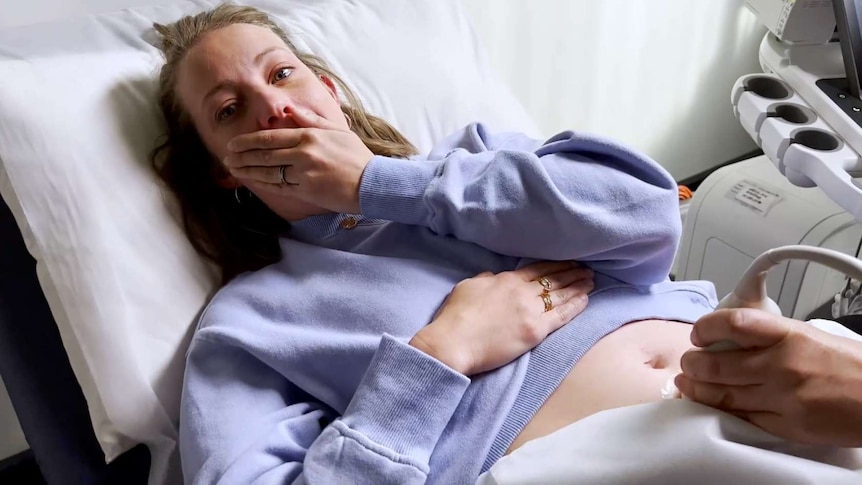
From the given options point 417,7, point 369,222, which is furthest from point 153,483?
point 417,7

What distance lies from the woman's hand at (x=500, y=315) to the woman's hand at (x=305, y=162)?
194 millimetres

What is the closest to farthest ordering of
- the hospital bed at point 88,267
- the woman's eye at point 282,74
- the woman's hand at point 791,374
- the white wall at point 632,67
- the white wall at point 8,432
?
the woman's hand at point 791,374, the hospital bed at point 88,267, the woman's eye at point 282,74, the white wall at point 8,432, the white wall at point 632,67

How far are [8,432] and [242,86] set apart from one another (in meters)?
0.85

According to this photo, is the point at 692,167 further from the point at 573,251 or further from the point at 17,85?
the point at 17,85

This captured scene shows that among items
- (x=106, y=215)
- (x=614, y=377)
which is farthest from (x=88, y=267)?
(x=614, y=377)

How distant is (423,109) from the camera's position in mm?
1253

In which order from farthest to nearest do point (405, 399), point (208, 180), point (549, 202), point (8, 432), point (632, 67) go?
point (632, 67)
point (8, 432)
point (208, 180)
point (549, 202)
point (405, 399)

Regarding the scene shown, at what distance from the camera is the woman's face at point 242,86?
964 mm

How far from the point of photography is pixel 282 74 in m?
1.00

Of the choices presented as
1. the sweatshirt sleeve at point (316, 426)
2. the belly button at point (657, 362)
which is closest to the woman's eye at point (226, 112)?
the sweatshirt sleeve at point (316, 426)

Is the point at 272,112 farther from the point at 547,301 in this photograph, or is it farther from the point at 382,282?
the point at 547,301

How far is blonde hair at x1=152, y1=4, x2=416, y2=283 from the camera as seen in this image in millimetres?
1019

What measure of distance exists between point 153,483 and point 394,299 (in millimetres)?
367

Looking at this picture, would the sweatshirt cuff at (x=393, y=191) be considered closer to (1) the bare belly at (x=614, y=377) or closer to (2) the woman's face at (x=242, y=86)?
(2) the woman's face at (x=242, y=86)
